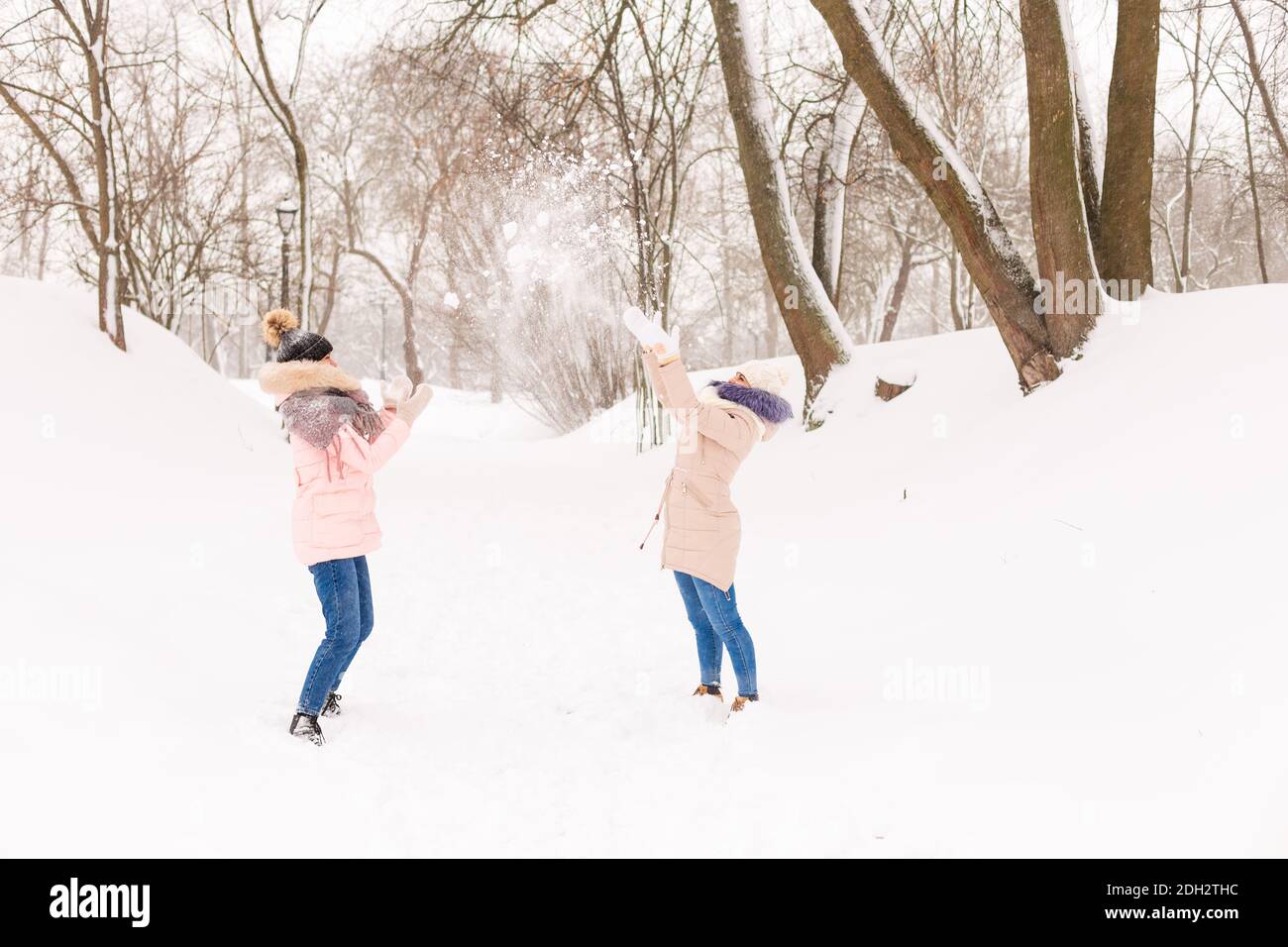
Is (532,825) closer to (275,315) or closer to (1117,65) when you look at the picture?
(275,315)

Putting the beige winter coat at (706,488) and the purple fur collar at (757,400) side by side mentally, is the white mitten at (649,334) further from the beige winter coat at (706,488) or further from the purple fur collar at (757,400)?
the purple fur collar at (757,400)

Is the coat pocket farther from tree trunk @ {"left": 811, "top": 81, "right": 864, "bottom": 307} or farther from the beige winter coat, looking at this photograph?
tree trunk @ {"left": 811, "top": 81, "right": 864, "bottom": 307}

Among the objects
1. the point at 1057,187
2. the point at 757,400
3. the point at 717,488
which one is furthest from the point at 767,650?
the point at 1057,187

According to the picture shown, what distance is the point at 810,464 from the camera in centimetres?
744

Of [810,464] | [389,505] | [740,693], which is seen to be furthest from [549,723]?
[389,505]

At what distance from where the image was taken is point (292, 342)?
3678mm

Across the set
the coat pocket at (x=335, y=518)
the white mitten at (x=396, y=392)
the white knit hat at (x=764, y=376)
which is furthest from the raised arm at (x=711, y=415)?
the coat pocket at (x=335, y=518)

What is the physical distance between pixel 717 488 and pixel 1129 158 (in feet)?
15.0

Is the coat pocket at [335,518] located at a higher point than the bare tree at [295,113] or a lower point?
lower

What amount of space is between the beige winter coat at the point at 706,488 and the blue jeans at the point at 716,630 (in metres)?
0.07

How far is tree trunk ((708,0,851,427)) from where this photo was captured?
8.16m

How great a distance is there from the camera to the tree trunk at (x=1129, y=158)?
20.0ft

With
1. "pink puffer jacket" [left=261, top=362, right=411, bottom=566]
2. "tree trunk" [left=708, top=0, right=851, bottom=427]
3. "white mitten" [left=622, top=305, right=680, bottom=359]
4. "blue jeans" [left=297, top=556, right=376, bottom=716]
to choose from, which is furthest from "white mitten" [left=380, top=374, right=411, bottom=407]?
"tree trunk" [left=708, top=0, right=851, bottom=427]
